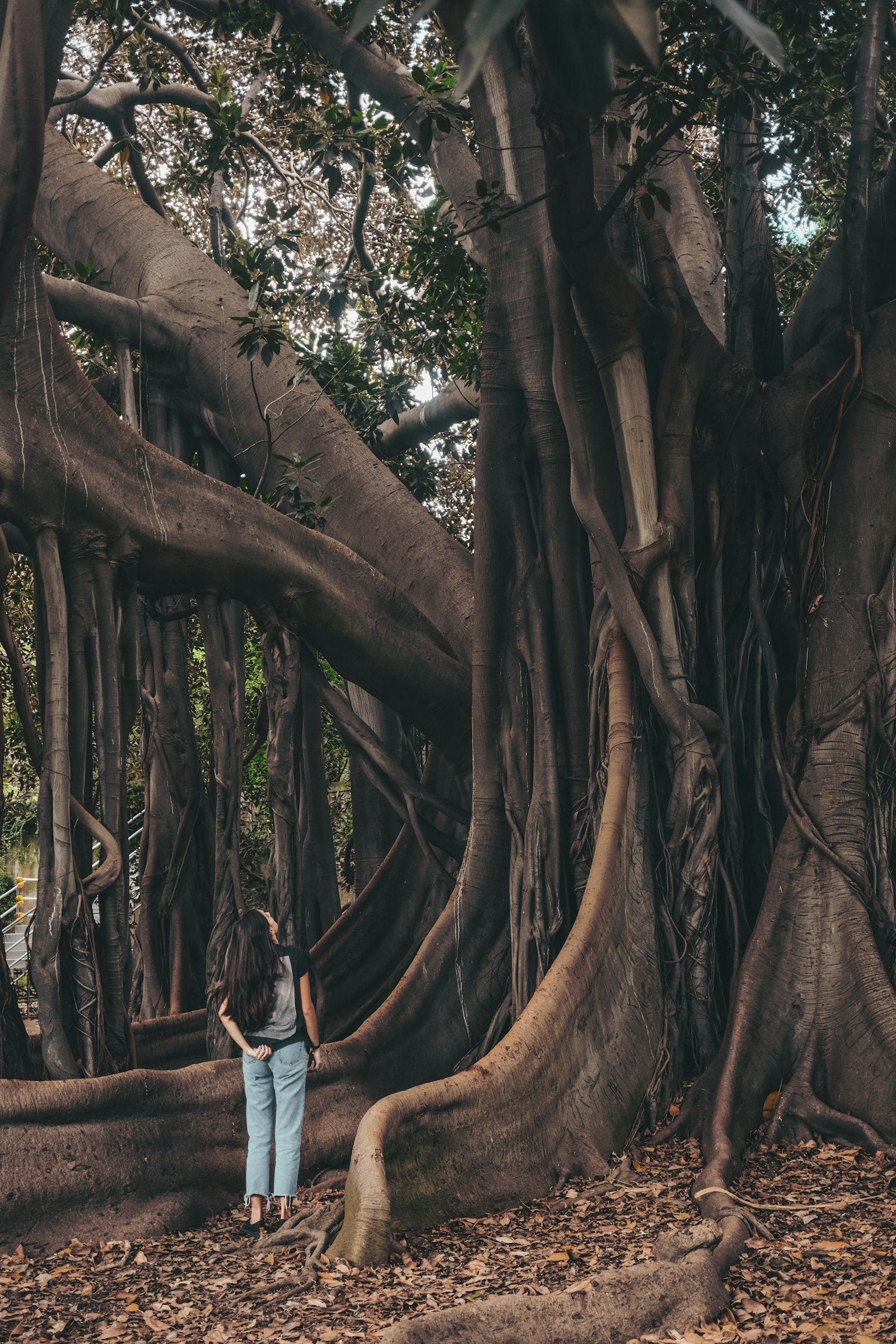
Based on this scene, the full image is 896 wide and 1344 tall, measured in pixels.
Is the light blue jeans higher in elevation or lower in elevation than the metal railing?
lower

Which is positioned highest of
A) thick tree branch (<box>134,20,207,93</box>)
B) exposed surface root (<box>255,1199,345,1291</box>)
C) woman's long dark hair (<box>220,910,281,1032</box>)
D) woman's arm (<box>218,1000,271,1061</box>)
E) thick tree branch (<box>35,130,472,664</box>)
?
thick tree branch (<box>134,20,207,93</box>)

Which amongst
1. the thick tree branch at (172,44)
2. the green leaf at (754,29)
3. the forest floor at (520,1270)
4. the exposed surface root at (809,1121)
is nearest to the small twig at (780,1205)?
the forest floor at (520,1270)

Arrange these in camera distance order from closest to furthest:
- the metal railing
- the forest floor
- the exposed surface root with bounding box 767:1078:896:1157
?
the forest floor < the exposed surface root with bounding box 767:1078:896:1157 < the metal railing

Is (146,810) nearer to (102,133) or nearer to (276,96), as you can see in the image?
(276,96)

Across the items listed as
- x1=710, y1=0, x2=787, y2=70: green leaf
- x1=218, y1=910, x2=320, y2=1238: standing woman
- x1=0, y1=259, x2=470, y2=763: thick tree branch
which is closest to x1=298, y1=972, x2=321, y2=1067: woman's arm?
x1=218, y1=910, x2=320, y2=1238: standing woman

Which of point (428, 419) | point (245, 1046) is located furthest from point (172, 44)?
point (245, 1046)

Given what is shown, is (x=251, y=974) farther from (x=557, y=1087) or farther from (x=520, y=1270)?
(x=520, y=1270)

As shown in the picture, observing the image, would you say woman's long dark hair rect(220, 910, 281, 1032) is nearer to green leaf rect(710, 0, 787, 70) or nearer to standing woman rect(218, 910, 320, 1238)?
standing woman rect(218, 910, 320, 1238)

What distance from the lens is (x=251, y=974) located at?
3.76m

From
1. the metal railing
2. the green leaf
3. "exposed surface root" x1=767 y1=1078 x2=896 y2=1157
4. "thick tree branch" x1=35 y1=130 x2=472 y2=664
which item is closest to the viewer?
the green leaf

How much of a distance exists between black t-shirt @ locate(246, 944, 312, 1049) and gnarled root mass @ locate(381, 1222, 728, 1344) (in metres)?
1.37

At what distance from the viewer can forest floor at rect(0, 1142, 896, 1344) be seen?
2775 mm

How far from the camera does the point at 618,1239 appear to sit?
3.29 metres

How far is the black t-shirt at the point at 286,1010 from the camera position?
383cm
